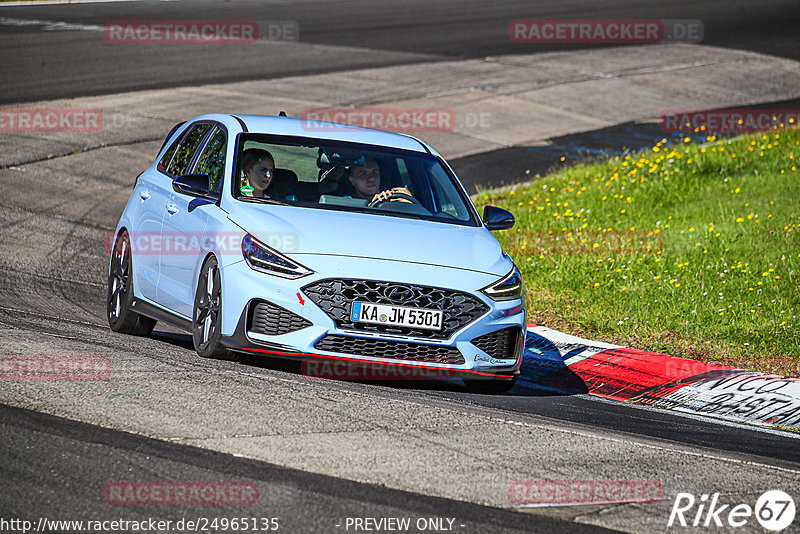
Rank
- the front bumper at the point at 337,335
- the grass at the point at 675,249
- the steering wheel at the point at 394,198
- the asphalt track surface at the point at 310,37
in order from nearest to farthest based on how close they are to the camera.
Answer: the front bumper at the point at 337,335, the steering wheel at the point at 394,198, the grass at the point at 675,249, the asphalt track surface at the point at 310,37

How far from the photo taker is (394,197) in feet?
28.0

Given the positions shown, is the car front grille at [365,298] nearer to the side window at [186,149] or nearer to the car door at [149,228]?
the car door at [149,228]

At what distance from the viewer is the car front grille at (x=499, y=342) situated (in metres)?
7.54

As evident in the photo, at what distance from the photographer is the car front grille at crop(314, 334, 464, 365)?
720 cm

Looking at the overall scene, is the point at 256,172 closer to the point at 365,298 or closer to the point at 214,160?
the point at 214,160

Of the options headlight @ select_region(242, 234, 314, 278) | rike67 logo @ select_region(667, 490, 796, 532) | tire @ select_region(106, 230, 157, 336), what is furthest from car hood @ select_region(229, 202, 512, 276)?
rike67 logo @ select_region(667, 490, 796, 532)

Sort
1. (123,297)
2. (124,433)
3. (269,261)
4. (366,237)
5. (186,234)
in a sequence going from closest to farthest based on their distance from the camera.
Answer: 1. (124,433)
2. (269,261)
3. (366,237)
4. (186,234)
5. (123,297)

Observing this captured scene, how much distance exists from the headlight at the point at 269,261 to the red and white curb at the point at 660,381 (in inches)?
99.2

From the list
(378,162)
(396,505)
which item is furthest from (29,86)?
(396,505)

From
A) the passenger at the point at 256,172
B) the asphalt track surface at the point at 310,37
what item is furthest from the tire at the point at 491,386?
the asphalt track surface at the point at 310,37

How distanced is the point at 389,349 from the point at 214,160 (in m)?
2.36

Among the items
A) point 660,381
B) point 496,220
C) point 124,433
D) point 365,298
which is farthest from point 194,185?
point 660,381

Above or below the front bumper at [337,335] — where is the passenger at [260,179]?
above

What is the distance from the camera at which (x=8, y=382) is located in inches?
252
